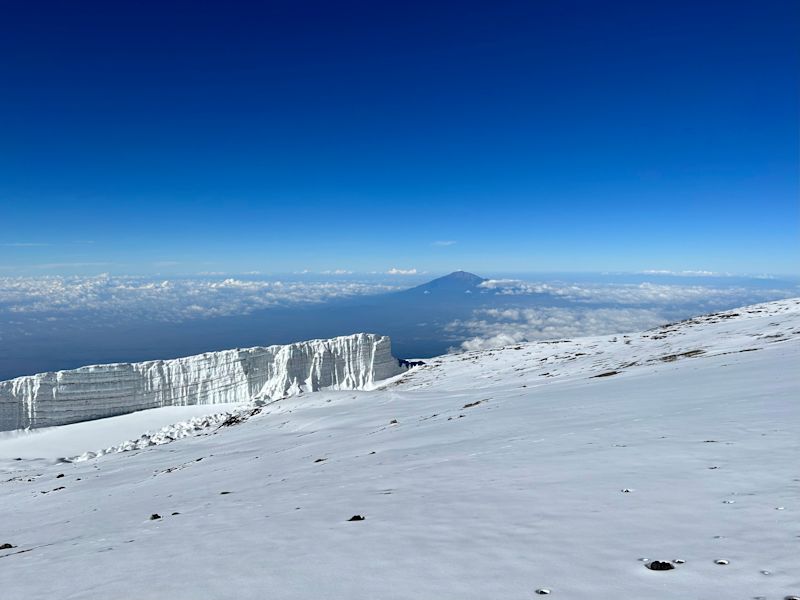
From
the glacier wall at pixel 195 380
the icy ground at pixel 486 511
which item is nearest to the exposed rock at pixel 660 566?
the icy ground at pixel 486 511

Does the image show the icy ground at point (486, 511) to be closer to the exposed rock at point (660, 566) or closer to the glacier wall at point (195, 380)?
the exposed rock at point (660, 566)

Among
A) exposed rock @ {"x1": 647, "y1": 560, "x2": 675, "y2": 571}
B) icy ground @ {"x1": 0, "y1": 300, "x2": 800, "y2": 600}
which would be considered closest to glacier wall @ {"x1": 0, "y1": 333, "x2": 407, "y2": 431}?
icy ground @ {"x1": 0, "y1": 300, "x2": 800, "y2": 600}

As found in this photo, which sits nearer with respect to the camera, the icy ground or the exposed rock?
the exposed rock

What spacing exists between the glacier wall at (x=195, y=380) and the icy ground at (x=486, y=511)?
39.7 metres

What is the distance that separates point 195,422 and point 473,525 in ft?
125

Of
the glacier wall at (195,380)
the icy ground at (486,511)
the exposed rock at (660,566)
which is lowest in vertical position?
the glacier wall at (195,380)

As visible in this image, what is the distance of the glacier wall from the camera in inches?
1895

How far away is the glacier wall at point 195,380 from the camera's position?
1895 inches

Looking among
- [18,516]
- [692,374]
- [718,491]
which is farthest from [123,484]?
[692,374]

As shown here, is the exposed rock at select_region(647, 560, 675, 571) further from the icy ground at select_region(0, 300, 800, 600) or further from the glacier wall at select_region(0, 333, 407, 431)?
the glacier wall at select_region(0, 333, 407, 431)

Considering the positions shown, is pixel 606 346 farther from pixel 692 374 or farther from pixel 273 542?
pixel 273 542

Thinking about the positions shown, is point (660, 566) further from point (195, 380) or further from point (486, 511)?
point (195, 380)

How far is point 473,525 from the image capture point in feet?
19.1

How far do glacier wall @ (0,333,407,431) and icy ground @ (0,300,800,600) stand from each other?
39.7 meters
